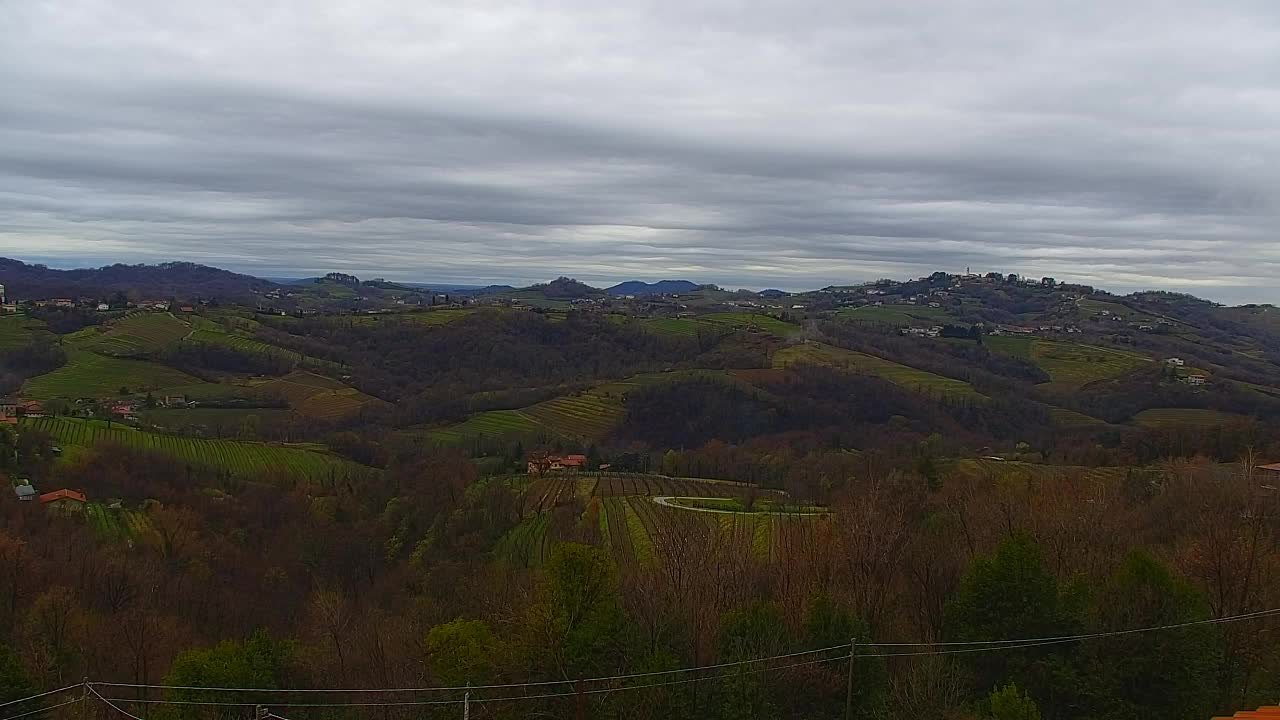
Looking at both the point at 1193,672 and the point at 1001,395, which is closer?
the point at 1193,672

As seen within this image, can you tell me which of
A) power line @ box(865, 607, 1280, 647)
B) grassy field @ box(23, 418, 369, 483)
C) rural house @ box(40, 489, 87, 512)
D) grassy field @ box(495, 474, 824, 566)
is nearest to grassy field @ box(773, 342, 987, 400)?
grassy field @ box(495, 474, 824, 566)

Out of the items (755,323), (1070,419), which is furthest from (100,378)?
(1070,419)

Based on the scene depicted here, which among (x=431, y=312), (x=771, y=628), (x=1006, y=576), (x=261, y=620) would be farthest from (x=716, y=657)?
(x=431, y=312)

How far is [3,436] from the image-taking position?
51.0 metres

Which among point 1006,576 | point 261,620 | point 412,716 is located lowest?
point 261,620

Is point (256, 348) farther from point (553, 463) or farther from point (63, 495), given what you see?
point (63, 495)

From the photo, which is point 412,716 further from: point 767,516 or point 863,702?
point 767,516

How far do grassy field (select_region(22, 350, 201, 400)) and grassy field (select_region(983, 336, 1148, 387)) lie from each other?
112995mm

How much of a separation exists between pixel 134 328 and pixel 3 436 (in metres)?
69.1

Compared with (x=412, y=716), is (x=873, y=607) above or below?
above

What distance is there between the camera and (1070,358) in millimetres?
123562

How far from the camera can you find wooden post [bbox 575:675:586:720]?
17.5 meters

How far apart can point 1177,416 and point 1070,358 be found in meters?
38.1

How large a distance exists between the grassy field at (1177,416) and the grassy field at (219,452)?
7727 cm
